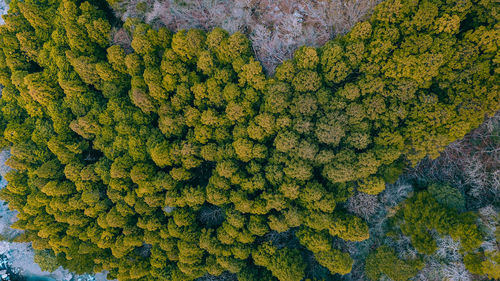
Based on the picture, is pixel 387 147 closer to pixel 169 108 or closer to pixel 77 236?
pixel 169 108

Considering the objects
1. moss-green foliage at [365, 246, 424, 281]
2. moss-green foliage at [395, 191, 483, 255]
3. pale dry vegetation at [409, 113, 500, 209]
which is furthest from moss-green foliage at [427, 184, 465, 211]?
moss-green foliage at [365, 246, 424, 281]

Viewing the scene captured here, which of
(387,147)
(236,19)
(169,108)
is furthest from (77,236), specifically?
(387,147)

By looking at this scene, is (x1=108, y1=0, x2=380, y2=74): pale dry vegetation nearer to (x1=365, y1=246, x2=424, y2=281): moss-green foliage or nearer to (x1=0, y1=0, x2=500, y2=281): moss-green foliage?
(x1=0, y1=0, x2=500, y2=281): moss-green foliage

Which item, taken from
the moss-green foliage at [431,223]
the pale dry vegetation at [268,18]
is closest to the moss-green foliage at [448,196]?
the moss-green foliage at [431,223]

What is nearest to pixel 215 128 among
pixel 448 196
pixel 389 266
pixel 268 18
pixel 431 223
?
pixel 268 18

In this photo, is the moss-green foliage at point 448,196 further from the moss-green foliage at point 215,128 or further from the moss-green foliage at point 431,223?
the moss-green foliage at point 215,128

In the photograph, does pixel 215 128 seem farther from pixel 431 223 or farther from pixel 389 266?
pixel 389 266


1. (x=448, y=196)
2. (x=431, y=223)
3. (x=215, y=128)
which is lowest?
(x=431, y=223)
